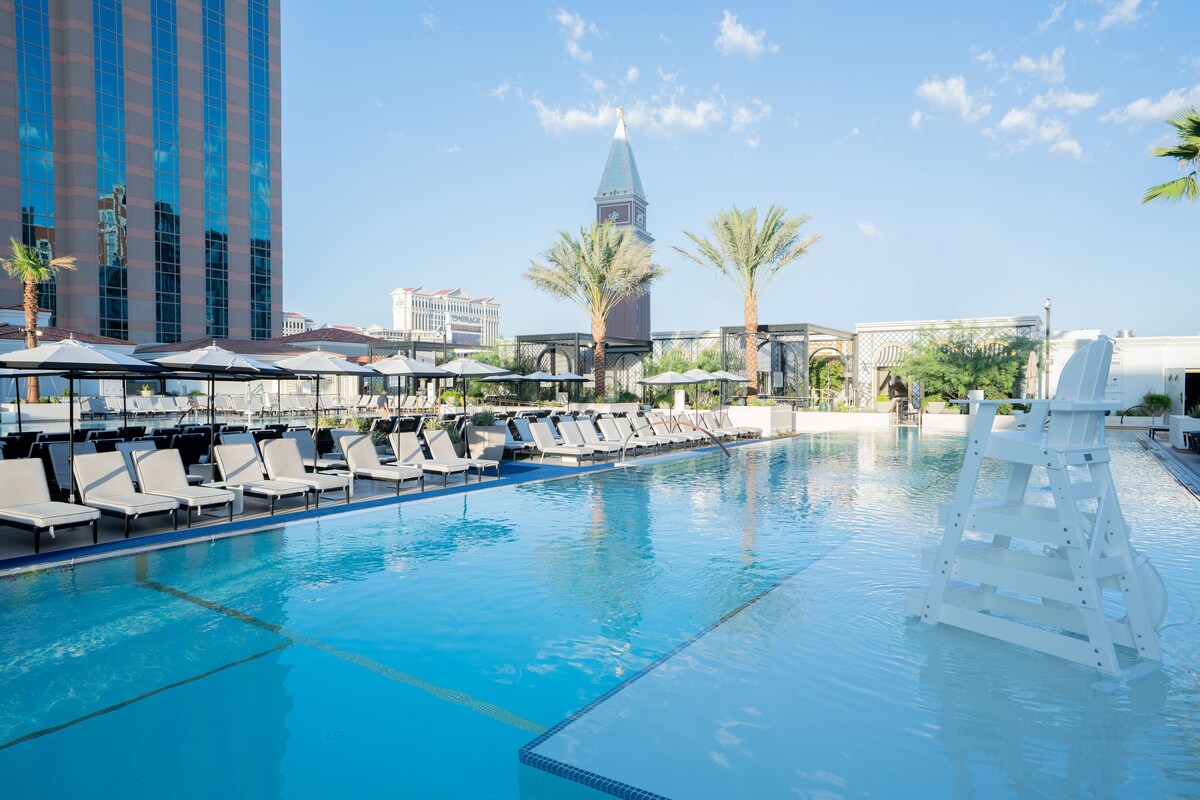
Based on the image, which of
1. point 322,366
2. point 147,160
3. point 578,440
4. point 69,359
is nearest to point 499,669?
point 69,359

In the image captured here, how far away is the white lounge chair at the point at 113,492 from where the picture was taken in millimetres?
6957

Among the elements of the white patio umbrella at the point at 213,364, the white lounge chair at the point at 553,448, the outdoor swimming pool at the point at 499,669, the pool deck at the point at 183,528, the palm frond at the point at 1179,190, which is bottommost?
the outdoor swimming pool at the point at 499,669

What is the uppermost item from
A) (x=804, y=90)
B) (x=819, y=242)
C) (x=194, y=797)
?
(x=804, y=90)

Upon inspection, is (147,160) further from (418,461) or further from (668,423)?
(418,461)

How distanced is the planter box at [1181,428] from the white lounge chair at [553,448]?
44.4 ft

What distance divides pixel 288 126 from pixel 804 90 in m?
39.5

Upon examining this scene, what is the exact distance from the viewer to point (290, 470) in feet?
29.9

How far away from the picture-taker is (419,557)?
6.71 m

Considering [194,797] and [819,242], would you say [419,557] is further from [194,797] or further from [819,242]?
[819,242]

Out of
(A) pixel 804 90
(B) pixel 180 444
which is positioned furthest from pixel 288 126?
(B) pixel 180 444

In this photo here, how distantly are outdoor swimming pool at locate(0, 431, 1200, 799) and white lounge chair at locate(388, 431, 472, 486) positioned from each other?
2.86 meters

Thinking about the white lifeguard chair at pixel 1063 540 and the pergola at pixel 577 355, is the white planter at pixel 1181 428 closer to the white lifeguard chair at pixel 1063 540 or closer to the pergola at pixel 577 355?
the white lifeguard chair at pixel 1063 540

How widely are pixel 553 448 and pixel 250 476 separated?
594 cm

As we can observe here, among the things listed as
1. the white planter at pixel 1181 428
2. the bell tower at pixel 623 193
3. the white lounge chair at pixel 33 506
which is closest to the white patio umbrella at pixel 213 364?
the white lounge chair at pixel 33 506
